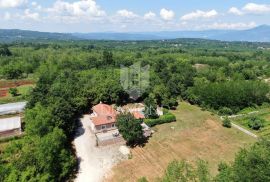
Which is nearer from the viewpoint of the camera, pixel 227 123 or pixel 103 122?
pixel 103 122

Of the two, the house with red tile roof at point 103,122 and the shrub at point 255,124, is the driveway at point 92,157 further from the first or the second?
the shrub at point 255,124

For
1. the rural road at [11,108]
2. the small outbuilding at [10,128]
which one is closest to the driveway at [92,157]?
the small outbuilding at [10,128]

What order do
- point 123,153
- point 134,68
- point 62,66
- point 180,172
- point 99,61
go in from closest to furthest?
point 180,172
point 123,153
point 134,68
point 62,66
point 99,61

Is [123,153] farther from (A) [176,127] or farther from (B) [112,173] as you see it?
(A) [176,127]

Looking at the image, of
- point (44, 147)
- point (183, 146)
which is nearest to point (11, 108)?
point (44, 147)

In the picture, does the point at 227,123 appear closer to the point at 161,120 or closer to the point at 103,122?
the point at 161,120

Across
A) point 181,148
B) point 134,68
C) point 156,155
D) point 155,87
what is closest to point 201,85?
point 155,87

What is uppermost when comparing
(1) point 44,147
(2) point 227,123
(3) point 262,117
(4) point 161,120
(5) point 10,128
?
(1) point 44,147
